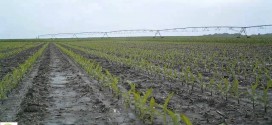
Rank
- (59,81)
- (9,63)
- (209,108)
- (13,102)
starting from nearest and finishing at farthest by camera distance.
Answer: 1. (209,108)
2. (13,102)
3. (59,81)
4. (9,63)

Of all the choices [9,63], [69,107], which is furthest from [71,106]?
[9,63]

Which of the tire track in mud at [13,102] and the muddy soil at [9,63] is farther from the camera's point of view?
the muddy soil at [9,63]

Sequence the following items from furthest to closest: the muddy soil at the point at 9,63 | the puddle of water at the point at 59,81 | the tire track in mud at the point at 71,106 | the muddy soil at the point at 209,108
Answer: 1. the muddy soil at the point at 9,63
2. the puddle of water at the point at 59,81
3. the tire track in mud at the point at 71,106
4. the muddy soil at the point at 209,108

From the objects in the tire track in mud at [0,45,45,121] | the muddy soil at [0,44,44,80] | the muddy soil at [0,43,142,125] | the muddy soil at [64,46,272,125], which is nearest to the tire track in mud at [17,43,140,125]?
the muddy soil at [0,43,142,125]

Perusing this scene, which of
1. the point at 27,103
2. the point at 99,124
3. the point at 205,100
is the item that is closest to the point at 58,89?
the point at 27,103

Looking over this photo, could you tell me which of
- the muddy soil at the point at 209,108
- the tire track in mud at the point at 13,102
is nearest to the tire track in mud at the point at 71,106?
the tire track in mud at the point at 13,102

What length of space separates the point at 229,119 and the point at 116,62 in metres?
9.02

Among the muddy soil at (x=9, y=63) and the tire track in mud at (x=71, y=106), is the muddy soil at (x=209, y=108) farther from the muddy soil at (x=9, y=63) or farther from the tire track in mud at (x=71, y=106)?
the muddy soil at (x=9, y=63)

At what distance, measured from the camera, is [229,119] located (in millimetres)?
3705

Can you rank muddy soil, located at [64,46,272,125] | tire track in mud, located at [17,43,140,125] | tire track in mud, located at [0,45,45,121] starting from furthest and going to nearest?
1. tire track in mud, located at [0,45,45,121]
2. tire track in mud, located at [17,43,140,125]
3. muddy soil, located at [64,46,272,125]

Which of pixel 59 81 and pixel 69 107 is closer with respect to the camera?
pixel 69 107

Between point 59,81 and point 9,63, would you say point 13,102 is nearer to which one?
point 59,81

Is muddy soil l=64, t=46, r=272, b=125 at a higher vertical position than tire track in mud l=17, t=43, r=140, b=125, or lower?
higher

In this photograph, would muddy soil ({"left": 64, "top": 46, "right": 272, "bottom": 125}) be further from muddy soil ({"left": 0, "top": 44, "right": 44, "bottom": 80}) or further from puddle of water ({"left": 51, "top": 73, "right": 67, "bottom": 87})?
muddy soil ({"left": 0, "top": 44, "right": 44, "bottom": 80})
